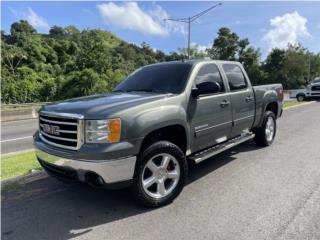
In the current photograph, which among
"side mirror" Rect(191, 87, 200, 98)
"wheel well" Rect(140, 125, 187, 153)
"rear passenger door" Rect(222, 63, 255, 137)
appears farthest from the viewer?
"rear passenger door" Rect(222, 63, 255, 137)

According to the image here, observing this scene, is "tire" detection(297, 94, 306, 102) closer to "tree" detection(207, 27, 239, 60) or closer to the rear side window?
the rear side window

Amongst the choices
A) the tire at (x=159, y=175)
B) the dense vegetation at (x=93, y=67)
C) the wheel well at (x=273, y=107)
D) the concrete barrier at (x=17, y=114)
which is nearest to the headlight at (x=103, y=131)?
the tire at (x=159, y=175)

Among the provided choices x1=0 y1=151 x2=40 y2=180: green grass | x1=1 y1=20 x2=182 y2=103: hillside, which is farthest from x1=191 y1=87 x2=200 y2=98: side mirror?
x1=1 y1=20 x2=182 y2=103: hillside

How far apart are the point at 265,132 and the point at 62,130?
477 centimetres

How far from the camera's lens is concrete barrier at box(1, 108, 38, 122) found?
17859 millimetres

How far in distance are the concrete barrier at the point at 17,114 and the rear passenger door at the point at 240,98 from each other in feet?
51.7

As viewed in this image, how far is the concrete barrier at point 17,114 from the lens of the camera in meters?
17.9

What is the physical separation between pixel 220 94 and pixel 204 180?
1457 mm

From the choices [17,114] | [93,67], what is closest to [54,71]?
[93,67]

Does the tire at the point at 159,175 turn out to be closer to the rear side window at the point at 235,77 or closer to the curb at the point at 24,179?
the rear side window at the point at 235,77

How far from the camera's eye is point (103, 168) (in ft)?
11.3

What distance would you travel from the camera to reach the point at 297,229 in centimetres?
329

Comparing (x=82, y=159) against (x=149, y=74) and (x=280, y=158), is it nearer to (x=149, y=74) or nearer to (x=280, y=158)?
(x=149, y=74)

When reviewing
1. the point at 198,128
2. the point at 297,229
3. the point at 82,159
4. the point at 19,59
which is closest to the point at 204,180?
the point at 198,128
